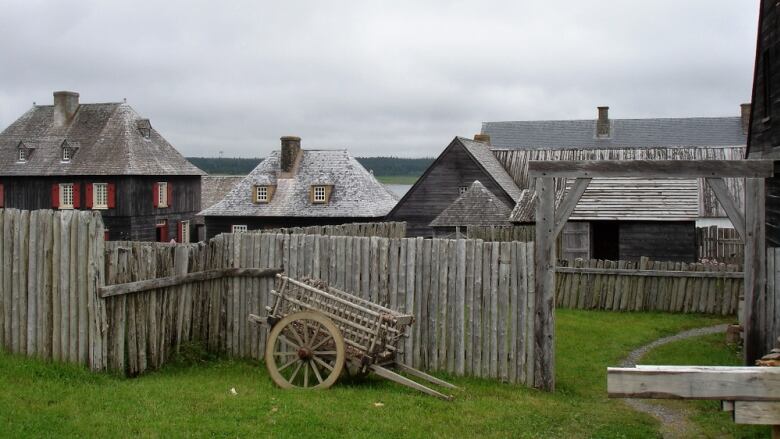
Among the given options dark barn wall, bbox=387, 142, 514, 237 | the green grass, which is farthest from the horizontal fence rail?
dark barn wall, bbox=387, 142, 514, 237

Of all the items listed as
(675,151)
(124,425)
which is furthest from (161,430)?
(675,151)

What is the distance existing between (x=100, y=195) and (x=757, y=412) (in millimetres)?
48627

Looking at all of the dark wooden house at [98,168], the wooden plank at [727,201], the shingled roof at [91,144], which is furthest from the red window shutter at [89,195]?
the wooden plank at [727,201]

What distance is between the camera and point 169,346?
1189 cm

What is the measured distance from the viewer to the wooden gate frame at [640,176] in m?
11.4

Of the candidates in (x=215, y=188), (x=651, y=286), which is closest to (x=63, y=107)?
(x=215, y=188)

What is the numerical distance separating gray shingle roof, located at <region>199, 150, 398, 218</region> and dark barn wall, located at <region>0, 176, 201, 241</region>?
3.83 meters

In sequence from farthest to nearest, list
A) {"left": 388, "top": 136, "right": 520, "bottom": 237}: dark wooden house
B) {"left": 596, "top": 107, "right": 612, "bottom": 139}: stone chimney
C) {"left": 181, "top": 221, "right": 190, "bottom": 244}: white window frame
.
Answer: {"left": 596, "top": 107, "right": 612, "bottom": 139}: stone chimney
{"left": 181, "top": 221, "right": 190, "bottom": 244}: white window frame
{"left": 388, "top": 136, "right": 520, "bottom": 237}: dark wooden house

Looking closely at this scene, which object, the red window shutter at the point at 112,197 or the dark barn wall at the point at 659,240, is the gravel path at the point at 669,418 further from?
the red window shutter at the point at 112,197

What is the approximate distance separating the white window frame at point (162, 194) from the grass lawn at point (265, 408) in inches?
1616

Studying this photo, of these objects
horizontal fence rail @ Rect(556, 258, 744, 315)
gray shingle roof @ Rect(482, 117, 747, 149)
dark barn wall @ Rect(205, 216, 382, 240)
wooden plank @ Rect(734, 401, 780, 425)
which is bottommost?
horizontal fence rail @ Rect(556, 258, 744, 315)

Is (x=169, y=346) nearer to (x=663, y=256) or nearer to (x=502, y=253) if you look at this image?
(x=502, y=253)

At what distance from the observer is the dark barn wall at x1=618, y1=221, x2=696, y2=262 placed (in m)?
26.3

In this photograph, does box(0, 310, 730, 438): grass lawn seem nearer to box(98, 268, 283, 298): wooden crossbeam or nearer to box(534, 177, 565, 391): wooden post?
box(534, 177, 565, 391): wooden post
